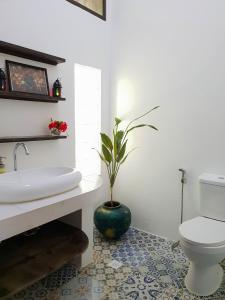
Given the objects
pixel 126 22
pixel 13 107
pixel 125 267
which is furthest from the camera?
pixel 126 22

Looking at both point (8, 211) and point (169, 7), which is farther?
point (169, 7)

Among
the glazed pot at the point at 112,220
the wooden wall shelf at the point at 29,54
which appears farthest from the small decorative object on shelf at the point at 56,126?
the glazed pot at the point at 112,220

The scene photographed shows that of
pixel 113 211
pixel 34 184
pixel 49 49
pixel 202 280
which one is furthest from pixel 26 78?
pixel 202 280

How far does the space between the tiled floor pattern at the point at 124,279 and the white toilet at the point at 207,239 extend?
0.08 meters

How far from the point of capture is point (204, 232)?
174 cm

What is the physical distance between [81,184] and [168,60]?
4.77 feet

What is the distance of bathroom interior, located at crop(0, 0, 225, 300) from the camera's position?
5.16ft

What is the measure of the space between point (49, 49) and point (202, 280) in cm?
219

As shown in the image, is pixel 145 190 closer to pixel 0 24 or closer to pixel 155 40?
pixel 155 40

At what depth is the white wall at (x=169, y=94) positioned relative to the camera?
2023 millimetres

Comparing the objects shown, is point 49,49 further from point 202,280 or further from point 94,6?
point 202,280

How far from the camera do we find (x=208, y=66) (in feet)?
6.64

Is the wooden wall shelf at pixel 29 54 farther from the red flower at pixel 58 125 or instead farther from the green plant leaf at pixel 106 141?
the green plant leaf at pixel 106 141

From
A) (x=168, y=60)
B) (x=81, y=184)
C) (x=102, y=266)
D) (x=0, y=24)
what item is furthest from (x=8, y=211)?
(x=168, y=60)
